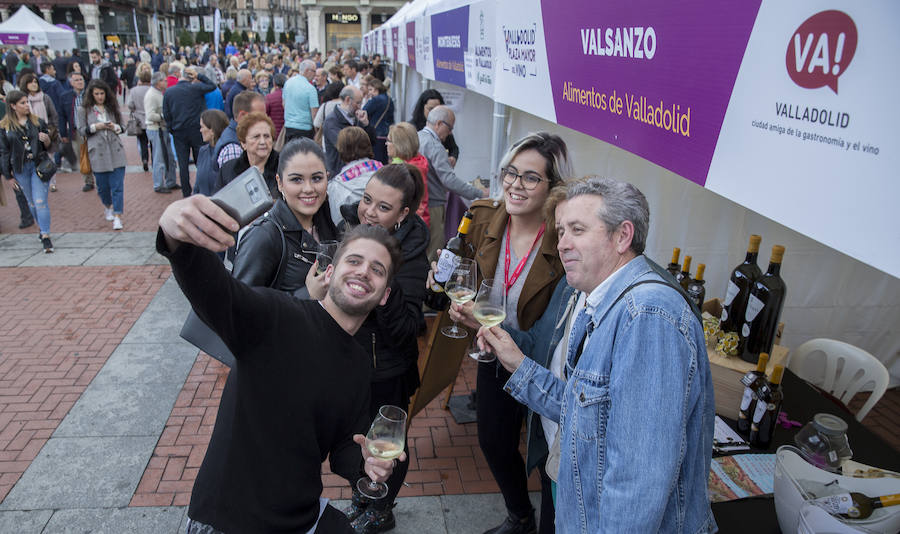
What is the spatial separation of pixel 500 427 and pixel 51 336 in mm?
4656

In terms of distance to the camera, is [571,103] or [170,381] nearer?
[571,103]

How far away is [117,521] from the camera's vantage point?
3139mm

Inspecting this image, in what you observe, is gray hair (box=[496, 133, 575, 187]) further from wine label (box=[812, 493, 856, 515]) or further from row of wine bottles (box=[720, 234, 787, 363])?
wine label (box=[812, 493, 856, 515])

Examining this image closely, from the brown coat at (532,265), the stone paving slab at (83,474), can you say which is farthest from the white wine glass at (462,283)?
the stone paving slab at (83,474)

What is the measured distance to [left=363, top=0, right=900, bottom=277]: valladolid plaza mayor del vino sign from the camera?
1.22m

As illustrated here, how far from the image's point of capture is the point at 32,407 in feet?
13.5

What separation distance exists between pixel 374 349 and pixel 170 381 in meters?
2.76

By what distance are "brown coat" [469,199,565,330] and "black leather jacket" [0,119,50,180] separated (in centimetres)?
673

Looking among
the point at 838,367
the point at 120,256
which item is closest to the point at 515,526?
the point at 838,367

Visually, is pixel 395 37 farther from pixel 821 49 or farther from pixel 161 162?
pixel 821 49

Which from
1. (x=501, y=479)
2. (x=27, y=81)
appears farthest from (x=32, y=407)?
(x=27, y=81)

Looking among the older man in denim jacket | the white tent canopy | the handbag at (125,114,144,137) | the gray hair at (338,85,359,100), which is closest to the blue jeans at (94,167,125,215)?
the handbag at (125,114,144,137)

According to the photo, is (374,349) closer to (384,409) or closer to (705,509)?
(384,409)

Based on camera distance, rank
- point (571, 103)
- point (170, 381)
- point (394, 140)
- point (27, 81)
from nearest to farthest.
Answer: point (571, 103) < point (170, 381) < point (394, 140) < point (27, 81)
